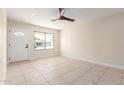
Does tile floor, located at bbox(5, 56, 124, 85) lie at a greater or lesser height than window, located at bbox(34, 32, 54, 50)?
lesser

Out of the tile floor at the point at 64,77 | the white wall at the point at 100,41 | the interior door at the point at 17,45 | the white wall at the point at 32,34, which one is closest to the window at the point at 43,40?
the white wall at the point at 32,34

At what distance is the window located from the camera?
5.98 m

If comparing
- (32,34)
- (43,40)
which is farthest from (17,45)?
(43,40)

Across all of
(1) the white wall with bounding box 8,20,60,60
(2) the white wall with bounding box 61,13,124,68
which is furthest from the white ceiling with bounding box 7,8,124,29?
(1) the white wall with bounding box 8,20,60,60

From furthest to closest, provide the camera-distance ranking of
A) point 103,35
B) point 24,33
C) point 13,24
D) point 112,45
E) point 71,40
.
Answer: point 71,40 → point 24,33 → point 13,24 → point 103,35 → point 112,45

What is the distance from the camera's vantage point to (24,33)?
5219 mm

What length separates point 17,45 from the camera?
4.91 metres

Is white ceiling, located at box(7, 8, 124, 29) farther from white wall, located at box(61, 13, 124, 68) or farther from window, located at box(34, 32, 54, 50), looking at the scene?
window, located at box(34, 32, 54, 50)

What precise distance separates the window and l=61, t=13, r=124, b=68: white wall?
5.02ft

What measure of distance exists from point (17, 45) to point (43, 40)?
194 cm

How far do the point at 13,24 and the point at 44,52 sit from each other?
2.69m
